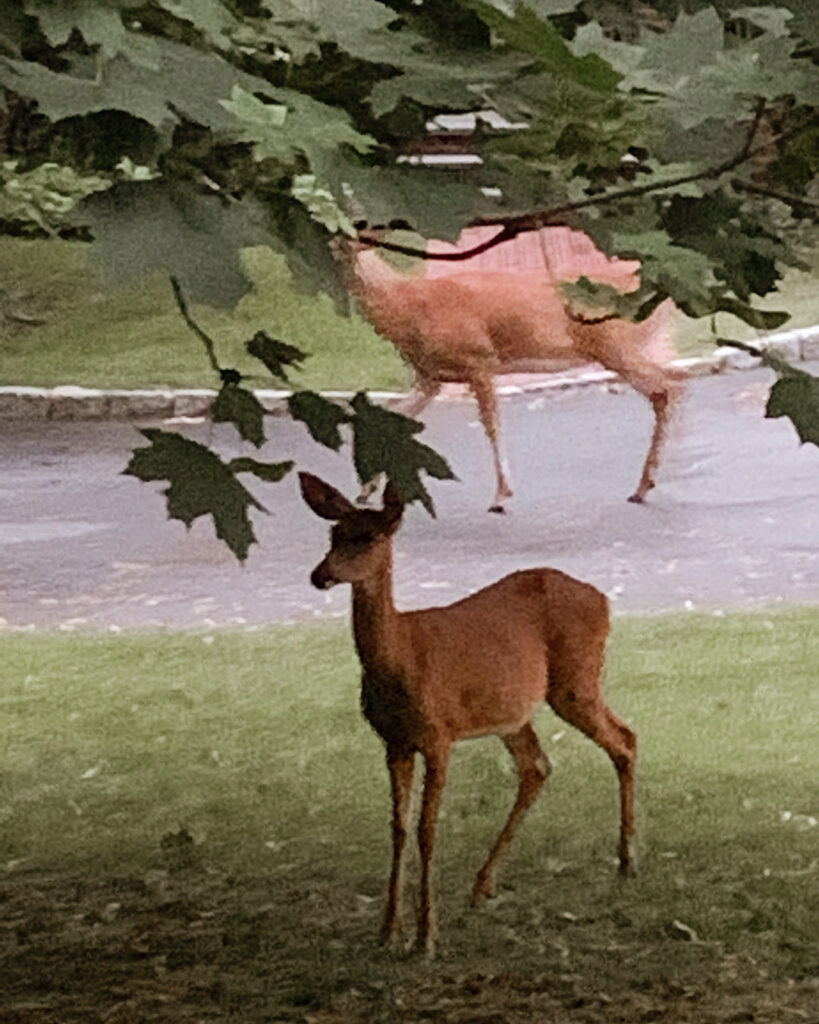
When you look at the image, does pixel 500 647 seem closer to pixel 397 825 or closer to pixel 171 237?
pixel 397 825

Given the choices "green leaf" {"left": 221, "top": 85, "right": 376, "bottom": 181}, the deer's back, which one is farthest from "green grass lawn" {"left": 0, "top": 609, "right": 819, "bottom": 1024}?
"green leaf" {"left": 221, "top": 85, "right": 376, "bottom": 181}

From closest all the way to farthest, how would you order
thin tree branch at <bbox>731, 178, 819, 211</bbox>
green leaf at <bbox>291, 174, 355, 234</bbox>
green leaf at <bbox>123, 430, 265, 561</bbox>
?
green leaf at <bbox>291, 174, 355, 234</bbox>, thin tree branch at <bbox>731, 178, 819, 211</bbox>, green leaf at <bbox>123, 430, 265, 561</bbox>

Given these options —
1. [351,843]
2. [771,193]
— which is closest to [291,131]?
[771,193]

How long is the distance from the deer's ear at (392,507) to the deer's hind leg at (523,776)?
0.73 feet

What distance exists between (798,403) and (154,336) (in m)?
0.66

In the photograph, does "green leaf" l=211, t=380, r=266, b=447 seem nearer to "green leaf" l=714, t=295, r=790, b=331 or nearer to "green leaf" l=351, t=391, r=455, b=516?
"green leaf" l=351, t=391, r=455, b=516

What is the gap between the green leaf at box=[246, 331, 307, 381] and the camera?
96 cm

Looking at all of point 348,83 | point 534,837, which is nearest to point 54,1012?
point 534,837

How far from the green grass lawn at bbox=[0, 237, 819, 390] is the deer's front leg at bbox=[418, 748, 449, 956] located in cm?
28

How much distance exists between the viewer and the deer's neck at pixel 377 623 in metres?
0.97

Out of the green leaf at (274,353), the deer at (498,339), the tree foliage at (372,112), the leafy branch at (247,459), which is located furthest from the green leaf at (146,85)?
the deer at (498,339)

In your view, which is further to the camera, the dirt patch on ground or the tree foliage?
the dirt patch on ground

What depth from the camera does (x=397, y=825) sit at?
1010 mm

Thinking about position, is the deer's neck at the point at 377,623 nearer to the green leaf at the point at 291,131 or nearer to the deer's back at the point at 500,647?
the deer's back at the point at 500,647
